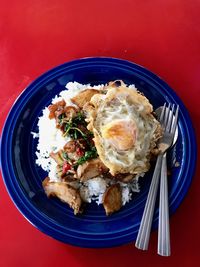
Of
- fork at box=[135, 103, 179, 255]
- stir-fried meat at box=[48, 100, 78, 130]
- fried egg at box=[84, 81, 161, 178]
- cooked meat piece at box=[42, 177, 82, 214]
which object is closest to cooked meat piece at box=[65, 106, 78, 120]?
stir-fried meat at box=[48, 100, 78, 130]

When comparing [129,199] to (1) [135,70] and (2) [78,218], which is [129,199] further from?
(1) [135,70]

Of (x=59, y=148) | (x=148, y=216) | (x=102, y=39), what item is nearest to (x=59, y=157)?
(x=59, y=148)

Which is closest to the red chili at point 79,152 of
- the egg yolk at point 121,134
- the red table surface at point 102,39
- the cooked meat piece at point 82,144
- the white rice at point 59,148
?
the cooked meat piece at point 82,144

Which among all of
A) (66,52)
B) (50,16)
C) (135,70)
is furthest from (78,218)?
(50,16)

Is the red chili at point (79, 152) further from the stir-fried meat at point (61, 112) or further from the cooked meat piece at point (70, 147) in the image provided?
the stir-fried meat at point (61, 112)

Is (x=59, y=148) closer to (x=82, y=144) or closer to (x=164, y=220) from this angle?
(x=82, y=144)
